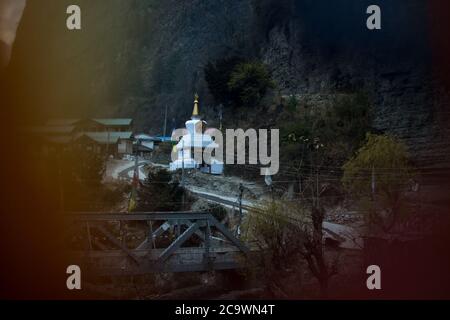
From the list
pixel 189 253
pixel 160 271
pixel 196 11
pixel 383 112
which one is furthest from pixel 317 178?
pixel 196 11

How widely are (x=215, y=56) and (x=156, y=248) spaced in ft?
6.76

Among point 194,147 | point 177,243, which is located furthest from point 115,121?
point 177,243

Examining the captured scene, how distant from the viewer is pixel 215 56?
527cm

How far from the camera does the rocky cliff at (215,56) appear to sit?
4.37 metres

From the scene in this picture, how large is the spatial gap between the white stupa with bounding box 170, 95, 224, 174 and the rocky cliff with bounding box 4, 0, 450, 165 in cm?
18

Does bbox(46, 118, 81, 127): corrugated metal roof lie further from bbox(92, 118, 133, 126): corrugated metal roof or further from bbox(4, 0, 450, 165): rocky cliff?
bbox(92, 118, 133, 126): corrugated metal roof

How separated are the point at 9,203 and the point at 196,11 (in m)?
2.85

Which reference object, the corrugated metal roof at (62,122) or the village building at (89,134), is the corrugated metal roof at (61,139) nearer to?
the village building at (89,134)

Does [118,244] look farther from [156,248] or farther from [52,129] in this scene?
[52,129]

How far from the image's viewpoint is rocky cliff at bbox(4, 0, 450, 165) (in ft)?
14.3

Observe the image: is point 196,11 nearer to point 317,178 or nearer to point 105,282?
point 317,178

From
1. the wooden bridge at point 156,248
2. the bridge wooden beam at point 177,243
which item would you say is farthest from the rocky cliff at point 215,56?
the bridge wooden beam at point 177,243

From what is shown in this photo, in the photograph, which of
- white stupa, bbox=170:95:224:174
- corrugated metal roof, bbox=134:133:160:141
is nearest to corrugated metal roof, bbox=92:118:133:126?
corrugated metal roof, bbox=134:133:160:141

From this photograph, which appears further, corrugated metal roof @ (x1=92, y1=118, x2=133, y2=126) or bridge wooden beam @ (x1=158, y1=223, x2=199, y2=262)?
corrugated metal roof @ (x1=92, y1=118, x2=133, y2=126)
